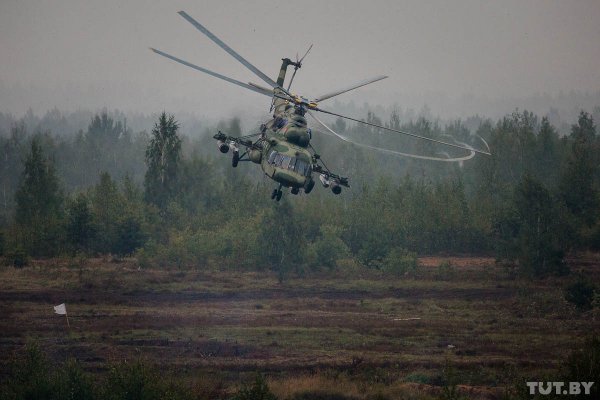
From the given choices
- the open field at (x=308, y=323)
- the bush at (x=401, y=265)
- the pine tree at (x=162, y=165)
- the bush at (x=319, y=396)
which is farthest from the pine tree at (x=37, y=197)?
the bush at (x=319, y=396)

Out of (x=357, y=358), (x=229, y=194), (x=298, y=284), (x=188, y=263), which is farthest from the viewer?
(x=229, y=194)

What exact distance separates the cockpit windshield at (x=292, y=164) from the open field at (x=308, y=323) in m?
9.92

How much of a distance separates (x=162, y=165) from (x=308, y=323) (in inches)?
1548

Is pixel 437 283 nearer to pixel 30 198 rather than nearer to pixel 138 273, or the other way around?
pixel 138 273

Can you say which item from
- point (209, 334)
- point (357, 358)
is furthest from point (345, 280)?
point (357, 358)

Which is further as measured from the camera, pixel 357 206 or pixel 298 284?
pixel 357 206

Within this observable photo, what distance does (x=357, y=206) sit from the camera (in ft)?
254

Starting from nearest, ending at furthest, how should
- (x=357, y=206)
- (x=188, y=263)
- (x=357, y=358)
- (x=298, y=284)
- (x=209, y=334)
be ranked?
(x=357, y=358) < (x=209, y=334) < (x=298, y=284) < (x=188, y=263) < (x=357, y=206)

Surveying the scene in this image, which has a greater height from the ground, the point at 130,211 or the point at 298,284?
the point at 130,211

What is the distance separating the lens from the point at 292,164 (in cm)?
3400

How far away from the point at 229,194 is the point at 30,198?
21291mm

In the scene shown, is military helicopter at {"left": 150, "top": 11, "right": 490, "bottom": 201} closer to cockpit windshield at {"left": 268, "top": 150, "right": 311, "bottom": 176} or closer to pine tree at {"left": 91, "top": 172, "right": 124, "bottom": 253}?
cockpit windshield at {"left": 268, "top": 150, "right": 311, "bottom": 176}

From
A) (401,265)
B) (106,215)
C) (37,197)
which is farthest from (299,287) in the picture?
(37,197)

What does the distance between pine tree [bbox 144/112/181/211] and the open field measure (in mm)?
16494
